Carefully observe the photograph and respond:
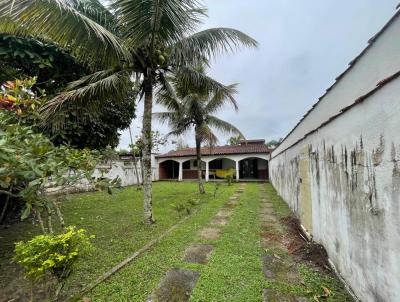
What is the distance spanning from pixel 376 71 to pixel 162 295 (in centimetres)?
363

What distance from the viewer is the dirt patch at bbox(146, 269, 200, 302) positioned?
276 cm

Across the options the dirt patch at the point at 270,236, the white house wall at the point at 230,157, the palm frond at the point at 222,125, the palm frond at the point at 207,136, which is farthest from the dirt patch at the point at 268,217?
the white house wall at the point at 230,157

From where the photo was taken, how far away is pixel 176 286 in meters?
3.01

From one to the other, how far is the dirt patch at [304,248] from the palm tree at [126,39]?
3512 mm

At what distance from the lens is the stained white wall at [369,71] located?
85.1 inches

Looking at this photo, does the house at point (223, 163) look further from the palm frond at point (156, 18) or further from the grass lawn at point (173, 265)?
the palm frond at point (156, 18)

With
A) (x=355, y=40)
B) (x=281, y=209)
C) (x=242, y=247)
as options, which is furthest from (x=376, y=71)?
(x=281, y=209)

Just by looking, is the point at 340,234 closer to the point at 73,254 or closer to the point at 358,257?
the point at 358,257

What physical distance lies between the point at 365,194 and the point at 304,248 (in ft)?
7.53

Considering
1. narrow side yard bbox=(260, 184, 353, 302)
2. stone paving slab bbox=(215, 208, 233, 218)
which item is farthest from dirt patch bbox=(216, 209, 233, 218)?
narrow side yard bbox=(260, 184, 353, 302)

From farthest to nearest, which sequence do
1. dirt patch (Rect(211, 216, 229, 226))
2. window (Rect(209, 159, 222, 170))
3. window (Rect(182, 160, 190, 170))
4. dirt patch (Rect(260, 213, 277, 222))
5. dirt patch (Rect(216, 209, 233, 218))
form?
window (Rect(182, 160, 190, 170)), window (Rect(209, 159, 222, 170)), dirt patch (Rect(216, 209, 233, 218)), dirt patch (Rect(260, 213, 277, 222)), dirt patch (Rect(211, 216, 229, 226))

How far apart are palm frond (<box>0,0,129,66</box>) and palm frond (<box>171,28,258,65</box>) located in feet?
4.85

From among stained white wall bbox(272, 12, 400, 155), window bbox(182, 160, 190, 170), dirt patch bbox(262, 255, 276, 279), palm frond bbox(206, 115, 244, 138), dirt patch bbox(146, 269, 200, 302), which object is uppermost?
palm frond bbox(206, 115, 244, 138)

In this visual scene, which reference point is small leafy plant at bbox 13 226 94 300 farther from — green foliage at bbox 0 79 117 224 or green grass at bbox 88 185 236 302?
green grass at bbox 88 185 236 302
